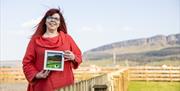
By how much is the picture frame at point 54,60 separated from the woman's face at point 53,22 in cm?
27

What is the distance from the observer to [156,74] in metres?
25.0

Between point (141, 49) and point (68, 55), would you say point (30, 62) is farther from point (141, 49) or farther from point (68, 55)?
point (141, 49)

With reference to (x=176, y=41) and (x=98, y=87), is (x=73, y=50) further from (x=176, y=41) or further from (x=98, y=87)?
(x=176, y=41)

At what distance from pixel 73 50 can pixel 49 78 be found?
34 cm

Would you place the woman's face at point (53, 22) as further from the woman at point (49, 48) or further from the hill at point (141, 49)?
the hill at point (141, 49)

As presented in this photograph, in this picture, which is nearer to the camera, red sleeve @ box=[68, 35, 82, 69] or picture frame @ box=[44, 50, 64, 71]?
picture frame @ box=[44, 50, 64, 71]

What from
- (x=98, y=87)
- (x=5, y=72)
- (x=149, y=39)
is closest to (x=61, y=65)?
(x=98, y=87)

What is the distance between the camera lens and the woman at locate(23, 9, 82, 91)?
4.42 metres

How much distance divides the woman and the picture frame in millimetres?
63

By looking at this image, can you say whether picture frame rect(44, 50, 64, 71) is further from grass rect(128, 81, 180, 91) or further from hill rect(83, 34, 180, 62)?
hill rect(83, 34, 180, 62)

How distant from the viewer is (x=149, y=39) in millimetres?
158125

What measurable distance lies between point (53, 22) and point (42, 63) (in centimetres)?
36

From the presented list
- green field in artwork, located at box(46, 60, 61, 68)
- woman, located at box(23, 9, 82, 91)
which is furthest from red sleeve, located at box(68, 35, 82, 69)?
green field in artwork, located at box(46, 60, 61, 68)

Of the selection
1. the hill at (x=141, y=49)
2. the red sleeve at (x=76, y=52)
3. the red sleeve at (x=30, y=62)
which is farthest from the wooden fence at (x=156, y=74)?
the hill at (x=141, y=49)
